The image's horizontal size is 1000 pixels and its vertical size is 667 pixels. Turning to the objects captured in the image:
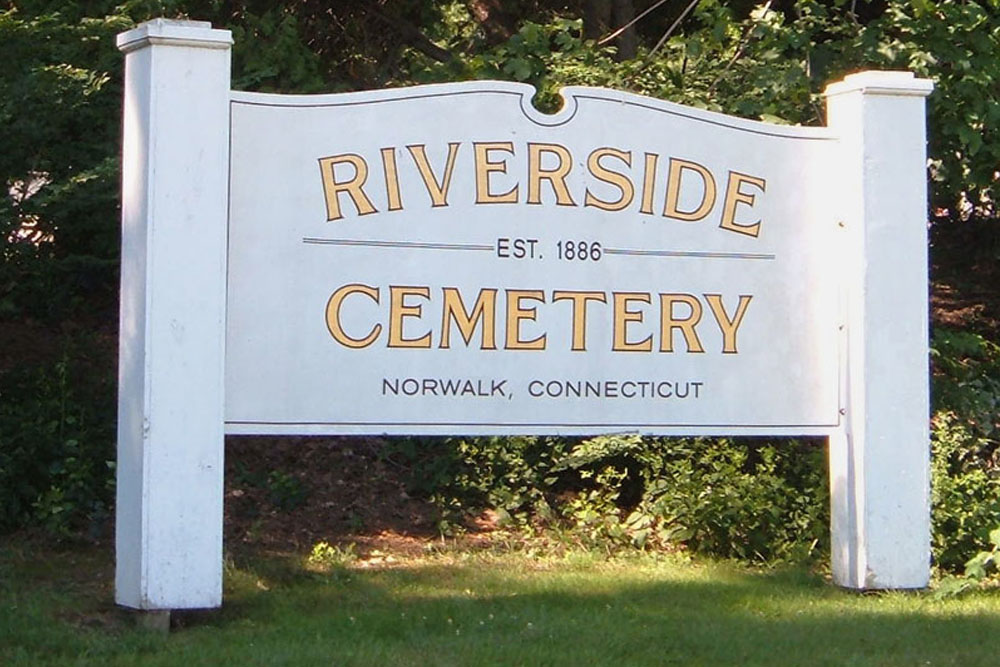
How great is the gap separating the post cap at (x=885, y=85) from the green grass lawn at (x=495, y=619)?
237cm

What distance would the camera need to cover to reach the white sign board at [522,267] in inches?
243

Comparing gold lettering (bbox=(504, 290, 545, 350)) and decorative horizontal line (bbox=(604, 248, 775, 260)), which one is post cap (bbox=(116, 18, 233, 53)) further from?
decorative horizontal line (bbox=(604, 248, 775, 260))

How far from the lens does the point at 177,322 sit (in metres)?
5.89

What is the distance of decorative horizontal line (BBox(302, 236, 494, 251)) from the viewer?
20.5 ft

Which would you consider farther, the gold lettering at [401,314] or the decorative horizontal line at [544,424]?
the gold lettering at [401,314]

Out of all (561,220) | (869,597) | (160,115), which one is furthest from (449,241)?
(869,597)

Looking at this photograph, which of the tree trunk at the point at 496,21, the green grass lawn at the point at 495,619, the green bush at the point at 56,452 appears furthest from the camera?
the tree trunk at the point at 496,21

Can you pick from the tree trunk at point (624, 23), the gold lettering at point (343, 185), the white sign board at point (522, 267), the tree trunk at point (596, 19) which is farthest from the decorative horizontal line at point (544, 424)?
the tree trunk at point (596, 19)

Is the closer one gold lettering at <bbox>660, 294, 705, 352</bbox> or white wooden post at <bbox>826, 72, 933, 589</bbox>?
gold lettering at <bbox>660, 294, 705, 352</bbox>

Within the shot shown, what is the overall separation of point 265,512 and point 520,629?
277cm

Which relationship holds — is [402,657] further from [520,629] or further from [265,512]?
[265,512]

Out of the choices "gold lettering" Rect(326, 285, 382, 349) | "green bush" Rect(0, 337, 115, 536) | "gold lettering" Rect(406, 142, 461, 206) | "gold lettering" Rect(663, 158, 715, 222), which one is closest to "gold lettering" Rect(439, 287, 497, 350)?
"gold lettering" Rect(326, 285, 382, 349)

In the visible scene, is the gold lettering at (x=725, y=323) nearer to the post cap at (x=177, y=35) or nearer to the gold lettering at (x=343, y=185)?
the gold lettering at (x=343, y=185)

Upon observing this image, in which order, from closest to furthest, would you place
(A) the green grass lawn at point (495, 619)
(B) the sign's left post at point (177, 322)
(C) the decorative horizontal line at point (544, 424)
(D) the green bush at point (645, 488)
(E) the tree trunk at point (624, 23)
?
1. (A) the green grass lawn at point (495, 619)
2. (B) the sign's left post at point (177, 322)
3. (C) the decorative horizontal line at point (544, 424)
4. (D) the green bush at point (645, 488)
5. (E) the tree trunk at point (624, 23)
